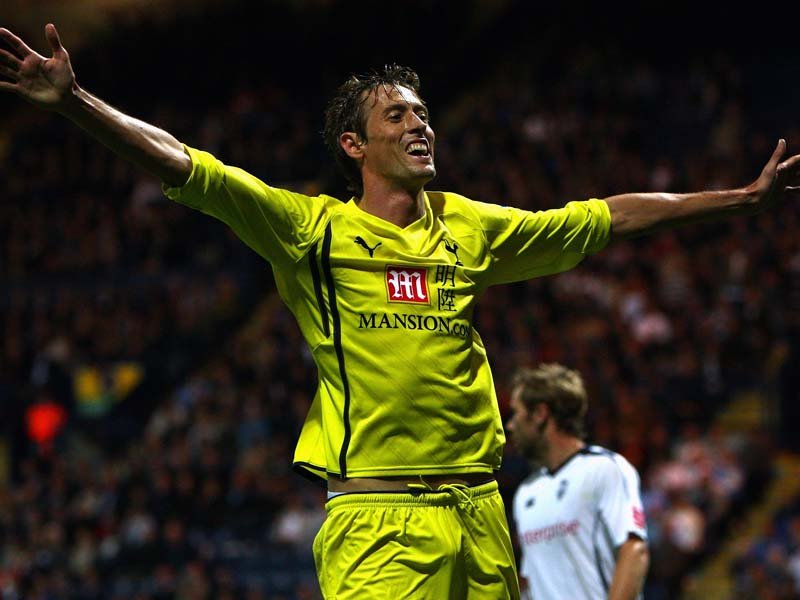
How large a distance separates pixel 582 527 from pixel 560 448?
0.47 m

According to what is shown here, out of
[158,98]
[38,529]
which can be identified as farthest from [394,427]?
[158,98]

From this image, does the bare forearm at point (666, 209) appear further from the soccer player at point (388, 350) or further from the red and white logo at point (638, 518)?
the red and white logo at point (638, 518)

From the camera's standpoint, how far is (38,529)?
14.7m

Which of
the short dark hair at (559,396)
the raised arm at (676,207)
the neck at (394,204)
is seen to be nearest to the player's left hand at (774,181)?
the raised arm at (676,207)

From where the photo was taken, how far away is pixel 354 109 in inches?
177

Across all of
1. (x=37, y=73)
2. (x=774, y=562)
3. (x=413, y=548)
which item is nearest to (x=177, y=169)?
(x=37, y=73)

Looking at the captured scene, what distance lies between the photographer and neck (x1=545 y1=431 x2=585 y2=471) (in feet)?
20.5

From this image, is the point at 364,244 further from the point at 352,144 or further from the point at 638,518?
the point at 638,518

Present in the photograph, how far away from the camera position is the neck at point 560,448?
20.5 feet

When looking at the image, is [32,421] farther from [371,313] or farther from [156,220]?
[371,313]

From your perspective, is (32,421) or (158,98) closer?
(32,421)

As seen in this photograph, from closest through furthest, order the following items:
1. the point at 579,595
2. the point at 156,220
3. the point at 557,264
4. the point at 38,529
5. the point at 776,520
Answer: the point at 557,264 < the point at 579,595 < the point at 776,520 < the point at 38,529 < the point at 156,220

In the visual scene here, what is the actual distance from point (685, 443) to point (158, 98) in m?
13.6

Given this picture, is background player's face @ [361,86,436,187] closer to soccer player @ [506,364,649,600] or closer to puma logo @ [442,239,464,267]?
puma logo @ [442,239,464,267]
